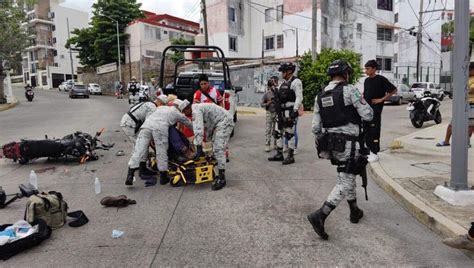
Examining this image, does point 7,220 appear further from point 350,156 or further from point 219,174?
point 350,156

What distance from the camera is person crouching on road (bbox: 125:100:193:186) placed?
6.32 metres

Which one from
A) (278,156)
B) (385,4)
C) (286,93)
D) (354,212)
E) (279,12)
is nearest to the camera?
(354,212)

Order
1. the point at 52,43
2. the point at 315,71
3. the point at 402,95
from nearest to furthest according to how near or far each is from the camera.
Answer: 1. the point at 315,71
2. the point at 402,95
3. the point at 52,43

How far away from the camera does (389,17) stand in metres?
38.1

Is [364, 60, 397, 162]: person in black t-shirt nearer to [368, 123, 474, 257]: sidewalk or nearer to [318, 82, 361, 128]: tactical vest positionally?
[368, 123, 474, 257]: sidewalk

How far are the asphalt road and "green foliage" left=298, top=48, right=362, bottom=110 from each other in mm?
14171

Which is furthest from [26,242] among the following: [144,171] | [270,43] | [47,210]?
[270,43]

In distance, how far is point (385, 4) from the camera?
124ft

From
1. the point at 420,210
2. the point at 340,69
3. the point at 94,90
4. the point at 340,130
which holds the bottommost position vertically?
the point at 420,210

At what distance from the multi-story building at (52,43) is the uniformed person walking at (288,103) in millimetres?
71488

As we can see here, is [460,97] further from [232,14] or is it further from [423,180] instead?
[232,14]

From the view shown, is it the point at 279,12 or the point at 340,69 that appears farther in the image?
the point at 279,12

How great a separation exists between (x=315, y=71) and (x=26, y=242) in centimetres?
1864

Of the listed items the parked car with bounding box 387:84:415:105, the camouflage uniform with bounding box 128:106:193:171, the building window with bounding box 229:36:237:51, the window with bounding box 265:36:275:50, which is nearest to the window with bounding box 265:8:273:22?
the window with bounding box 265:36:275:50
